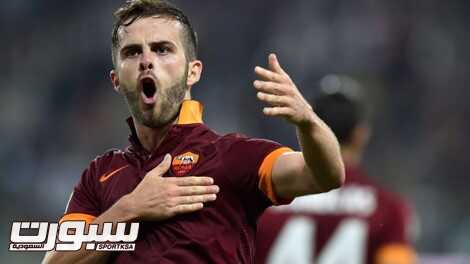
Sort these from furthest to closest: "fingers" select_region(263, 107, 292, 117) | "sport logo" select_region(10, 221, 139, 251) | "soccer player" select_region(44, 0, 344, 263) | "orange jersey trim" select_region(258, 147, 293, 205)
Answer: "sport logo" select_region(10, 221, 139, 251) → "orange jersey trim" select_region(258, 147, 293, 205) → "soccer player" select_region(44, 0, 344, 263) → "fingers" select_region(263, 107, 292, 117)

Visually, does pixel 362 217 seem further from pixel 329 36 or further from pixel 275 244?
pixel 329 36

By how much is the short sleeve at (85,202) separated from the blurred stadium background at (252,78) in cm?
680

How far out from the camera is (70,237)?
317 cm

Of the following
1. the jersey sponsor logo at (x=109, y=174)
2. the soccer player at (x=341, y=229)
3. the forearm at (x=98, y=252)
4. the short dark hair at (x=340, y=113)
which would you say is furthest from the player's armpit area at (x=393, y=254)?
the forearm at (x=98, y=252)

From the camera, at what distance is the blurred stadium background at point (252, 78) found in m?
10.4

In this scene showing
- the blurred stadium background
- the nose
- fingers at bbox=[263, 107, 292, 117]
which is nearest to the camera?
fingers at bbox=[263, 107, 292, 117]

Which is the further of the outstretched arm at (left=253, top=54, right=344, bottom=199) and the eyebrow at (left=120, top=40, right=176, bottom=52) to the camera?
the eyebrow at (left=120, top=40, right=176, bottom=52)

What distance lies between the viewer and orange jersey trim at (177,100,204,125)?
320cm

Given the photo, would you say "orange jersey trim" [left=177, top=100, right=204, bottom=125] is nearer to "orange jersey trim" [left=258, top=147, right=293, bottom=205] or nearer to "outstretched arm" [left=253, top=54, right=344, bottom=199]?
"orange jersey trim" [left=258, top=147, right=293, bottom=205]

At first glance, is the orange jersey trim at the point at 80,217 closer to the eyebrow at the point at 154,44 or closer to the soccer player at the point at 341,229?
Answer: the eyebrow at the point at 154,44

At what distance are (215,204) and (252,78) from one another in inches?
333

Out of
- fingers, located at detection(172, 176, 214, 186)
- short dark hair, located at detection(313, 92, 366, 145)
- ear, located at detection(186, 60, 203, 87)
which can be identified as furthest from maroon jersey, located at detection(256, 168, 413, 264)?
fingers, located at detection(172, 176, 214, 186)

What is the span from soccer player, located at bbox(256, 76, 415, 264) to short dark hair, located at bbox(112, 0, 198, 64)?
4.16 ft

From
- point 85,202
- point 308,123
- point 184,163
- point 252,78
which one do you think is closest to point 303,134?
point 308,123
